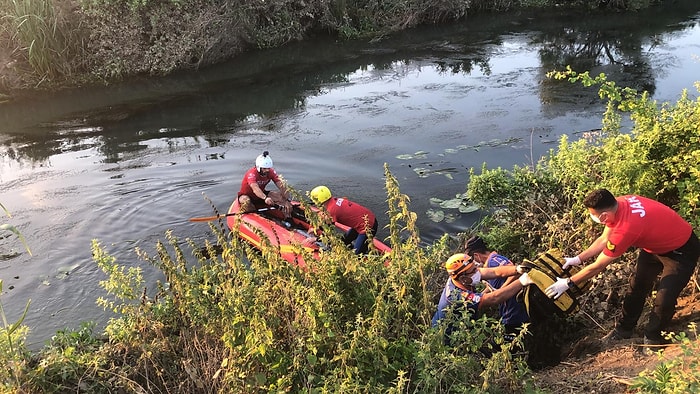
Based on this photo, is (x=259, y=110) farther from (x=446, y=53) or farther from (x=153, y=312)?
(x=153, y=312)

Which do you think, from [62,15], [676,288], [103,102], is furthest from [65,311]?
[62,15]

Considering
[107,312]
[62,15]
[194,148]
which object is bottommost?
[107,312]

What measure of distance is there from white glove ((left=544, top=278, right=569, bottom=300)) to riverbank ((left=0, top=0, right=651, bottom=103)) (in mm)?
15922

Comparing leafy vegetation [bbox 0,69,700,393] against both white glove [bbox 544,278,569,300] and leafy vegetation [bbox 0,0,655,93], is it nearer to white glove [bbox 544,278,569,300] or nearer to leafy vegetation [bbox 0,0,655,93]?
white glove [bbox 544,278,569,300]

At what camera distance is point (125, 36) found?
17641 millimetres

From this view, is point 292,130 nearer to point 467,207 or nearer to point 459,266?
point 467,207

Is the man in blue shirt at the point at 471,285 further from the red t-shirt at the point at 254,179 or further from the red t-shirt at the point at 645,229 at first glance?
the red t-shirt at the point at 254,179

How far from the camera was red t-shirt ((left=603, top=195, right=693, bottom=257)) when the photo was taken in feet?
15.4

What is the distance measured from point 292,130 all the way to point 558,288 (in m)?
9.90

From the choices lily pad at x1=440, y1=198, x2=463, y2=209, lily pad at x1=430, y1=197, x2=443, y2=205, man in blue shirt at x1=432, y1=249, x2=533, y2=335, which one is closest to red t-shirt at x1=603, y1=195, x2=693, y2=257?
man in blue shirt at x1=432, y1=249, x2=533, y2=335

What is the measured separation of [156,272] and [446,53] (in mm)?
14765

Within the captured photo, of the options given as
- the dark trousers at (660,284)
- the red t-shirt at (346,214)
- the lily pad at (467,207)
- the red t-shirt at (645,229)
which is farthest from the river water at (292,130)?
the red t-shirt at (645,229)

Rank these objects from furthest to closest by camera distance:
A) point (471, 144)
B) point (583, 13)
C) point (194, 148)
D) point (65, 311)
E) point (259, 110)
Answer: point (583, 13) → point (259, 110) → point (194, 148) → point (471, 144) → point (65, 311)

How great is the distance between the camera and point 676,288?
484 cm
